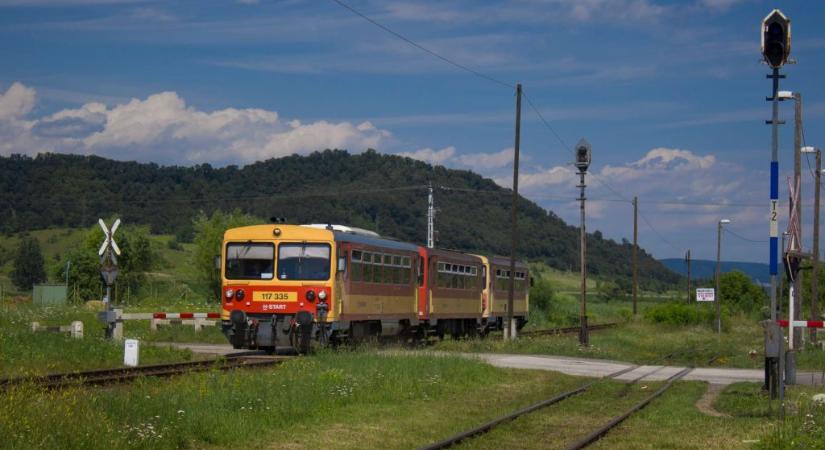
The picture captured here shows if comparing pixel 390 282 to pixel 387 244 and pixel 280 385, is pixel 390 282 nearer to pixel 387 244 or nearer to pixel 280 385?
pixel 387 244

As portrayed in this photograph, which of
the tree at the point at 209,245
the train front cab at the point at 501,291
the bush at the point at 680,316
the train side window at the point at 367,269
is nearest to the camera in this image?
the train side window at the point at 367,269

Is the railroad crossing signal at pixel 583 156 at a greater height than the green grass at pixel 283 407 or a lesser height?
greater

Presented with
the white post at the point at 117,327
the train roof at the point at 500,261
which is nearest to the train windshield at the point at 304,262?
the white post at the point at 117,327

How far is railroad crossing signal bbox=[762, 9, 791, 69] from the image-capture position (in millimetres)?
16375

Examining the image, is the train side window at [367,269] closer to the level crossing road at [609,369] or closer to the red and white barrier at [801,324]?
the level crossing road at [609,369]

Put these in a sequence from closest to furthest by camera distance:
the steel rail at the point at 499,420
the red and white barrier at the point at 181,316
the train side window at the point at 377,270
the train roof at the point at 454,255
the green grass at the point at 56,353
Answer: the steel rail at the point at 499,420
the green grass at the point at 56,353
the train side window at the point at 377,270
the red and white barrier at the point at 181,316
the train roof at the point at 454,255

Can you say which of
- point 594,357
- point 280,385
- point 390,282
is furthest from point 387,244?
point 280,385

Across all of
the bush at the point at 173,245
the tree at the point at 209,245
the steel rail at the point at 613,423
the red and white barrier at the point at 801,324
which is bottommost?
the steel rail at the point at 613,423

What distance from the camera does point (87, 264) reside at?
3312 inches

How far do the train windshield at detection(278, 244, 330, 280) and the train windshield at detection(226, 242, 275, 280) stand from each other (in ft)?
1.03

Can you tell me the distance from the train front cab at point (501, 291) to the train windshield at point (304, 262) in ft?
51.7

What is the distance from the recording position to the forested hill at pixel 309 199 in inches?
5680

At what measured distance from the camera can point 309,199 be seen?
151875 millimetres

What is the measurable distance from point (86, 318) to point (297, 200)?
392 feet
